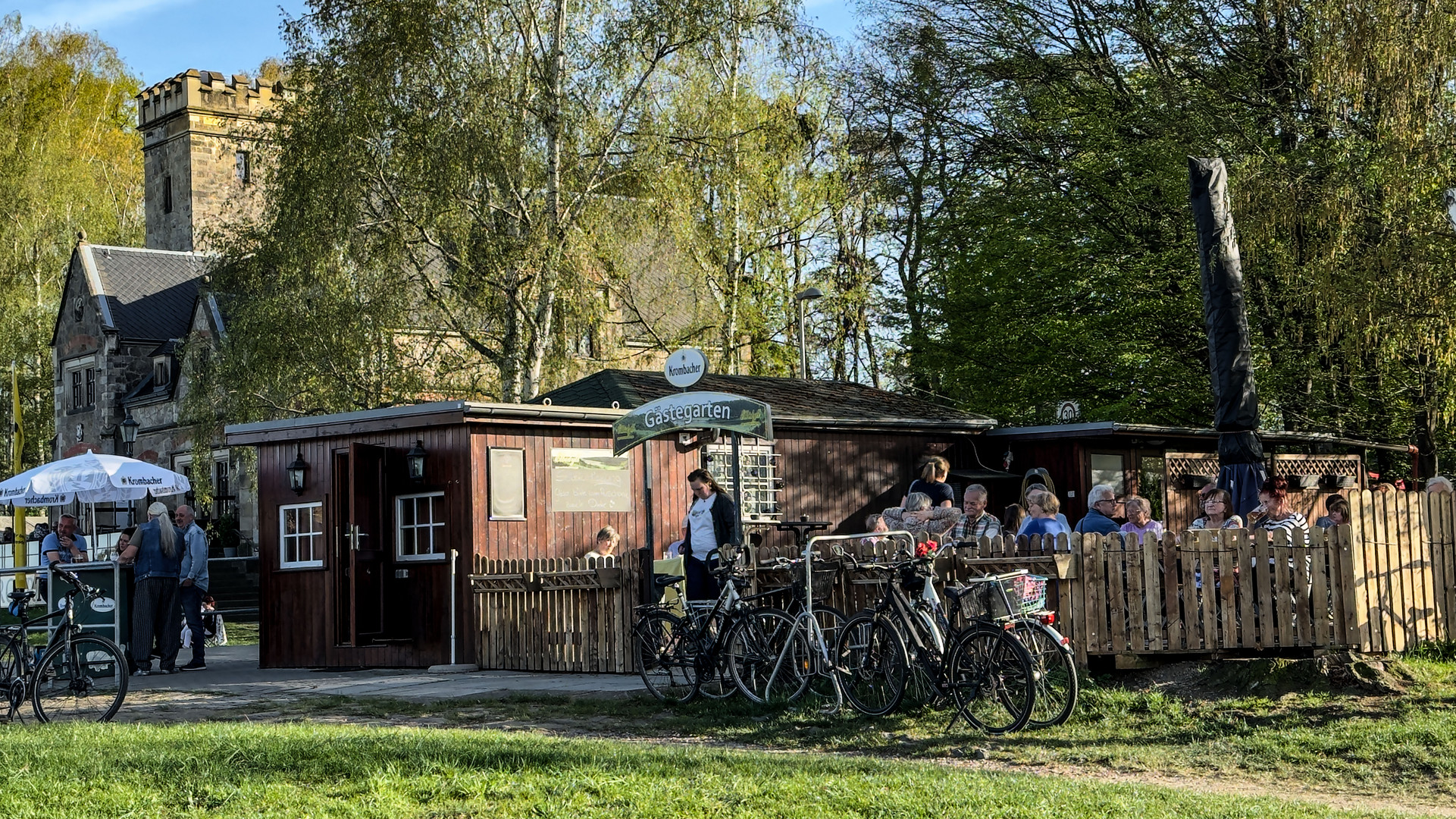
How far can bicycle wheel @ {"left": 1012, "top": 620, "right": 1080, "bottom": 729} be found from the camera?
1000cm

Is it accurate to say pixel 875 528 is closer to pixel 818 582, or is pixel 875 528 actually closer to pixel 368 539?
pixel 818 582

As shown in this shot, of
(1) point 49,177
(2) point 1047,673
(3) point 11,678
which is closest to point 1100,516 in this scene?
(2) point 1047,673

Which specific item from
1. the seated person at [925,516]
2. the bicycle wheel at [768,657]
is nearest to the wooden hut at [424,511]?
the seated person at [925,516]

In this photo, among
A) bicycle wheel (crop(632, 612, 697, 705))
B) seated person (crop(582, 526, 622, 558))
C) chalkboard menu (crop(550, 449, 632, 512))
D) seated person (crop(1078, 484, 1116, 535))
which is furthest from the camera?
chalkboard menu (crop(550, 449, 632, 512))

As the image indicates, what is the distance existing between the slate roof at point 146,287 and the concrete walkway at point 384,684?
123 feet

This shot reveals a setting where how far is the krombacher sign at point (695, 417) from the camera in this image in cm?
1288

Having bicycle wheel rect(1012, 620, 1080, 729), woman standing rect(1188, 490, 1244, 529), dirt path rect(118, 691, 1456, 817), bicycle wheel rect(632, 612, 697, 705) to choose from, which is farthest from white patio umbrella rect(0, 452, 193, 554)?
bicycle wheel rect(1012, 620, 1080, 729)

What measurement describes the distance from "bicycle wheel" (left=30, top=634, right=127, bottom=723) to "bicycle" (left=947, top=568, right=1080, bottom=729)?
6.14 meters

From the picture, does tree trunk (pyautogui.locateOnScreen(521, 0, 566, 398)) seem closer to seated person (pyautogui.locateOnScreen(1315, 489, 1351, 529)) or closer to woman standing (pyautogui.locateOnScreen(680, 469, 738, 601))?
woman standing (pyautogui.locateOnScreen(680, 469, 738, 601))

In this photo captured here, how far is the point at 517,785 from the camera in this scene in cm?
776

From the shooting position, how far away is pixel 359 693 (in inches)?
547

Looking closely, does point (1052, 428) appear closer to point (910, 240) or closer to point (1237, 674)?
point (1237, 674)

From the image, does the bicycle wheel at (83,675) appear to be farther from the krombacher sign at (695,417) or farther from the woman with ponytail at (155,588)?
the woman with ponytail at (155,588)

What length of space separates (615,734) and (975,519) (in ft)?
14.8
